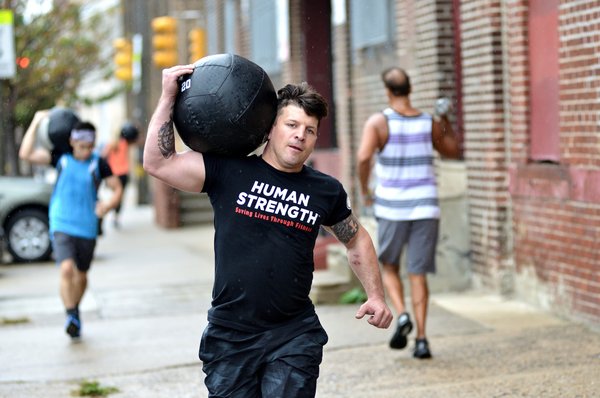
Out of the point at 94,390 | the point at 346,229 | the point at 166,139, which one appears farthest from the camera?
the point at 94,390

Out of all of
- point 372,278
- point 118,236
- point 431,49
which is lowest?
point 118,236

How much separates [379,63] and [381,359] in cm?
610

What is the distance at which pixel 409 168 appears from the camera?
8.09 metres

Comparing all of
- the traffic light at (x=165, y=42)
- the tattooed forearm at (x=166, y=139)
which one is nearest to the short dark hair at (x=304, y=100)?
the tattooed forearm at (x=166, y=139)

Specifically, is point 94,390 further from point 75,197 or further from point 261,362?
point 261,362

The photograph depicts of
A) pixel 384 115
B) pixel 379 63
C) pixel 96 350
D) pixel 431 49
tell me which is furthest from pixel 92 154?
pixel 379 63

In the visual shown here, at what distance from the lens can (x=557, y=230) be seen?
9.23m

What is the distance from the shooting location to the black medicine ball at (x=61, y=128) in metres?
9.45

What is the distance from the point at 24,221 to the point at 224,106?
12.2 metres

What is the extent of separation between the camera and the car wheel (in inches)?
635

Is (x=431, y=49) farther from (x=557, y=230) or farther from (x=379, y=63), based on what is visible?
(x=557, y=230)

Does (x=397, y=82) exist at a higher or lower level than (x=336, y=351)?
higher

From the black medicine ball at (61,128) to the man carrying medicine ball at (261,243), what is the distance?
493cm

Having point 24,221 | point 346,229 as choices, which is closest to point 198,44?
point 24,221
